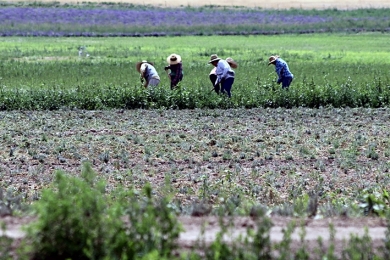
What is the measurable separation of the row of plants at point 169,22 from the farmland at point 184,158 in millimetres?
22961

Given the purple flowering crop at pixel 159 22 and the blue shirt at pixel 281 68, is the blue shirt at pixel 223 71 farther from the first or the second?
the purple flowering crop at pixel 159 22

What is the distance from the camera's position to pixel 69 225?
214 inches

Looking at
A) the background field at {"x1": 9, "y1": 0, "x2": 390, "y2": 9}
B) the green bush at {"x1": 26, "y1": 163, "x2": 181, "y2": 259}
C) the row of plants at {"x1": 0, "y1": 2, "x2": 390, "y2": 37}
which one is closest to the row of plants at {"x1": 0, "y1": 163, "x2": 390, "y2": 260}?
the green bush at {"x1": 26, "y1": 163, "x2": 181, "y2": 259}

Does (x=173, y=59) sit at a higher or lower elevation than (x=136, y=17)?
higher

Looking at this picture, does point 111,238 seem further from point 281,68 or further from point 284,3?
point 284,3

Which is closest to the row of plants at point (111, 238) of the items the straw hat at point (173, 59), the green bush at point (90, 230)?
the green bush at point (90, 230)

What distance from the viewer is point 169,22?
54.8 metres

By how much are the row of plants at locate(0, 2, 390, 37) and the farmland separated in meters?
23.0

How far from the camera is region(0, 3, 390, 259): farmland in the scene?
552cm

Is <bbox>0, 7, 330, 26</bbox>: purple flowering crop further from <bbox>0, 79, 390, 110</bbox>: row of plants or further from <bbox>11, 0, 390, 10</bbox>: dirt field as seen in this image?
<bbox>0, 79, 390, 110</bbox>: row of plants

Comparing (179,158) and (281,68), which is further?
(281,68)

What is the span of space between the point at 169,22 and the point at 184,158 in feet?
141

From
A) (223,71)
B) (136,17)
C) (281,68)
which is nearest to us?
(223,71)

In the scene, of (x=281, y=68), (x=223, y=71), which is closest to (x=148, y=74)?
(x=223, y=71)
